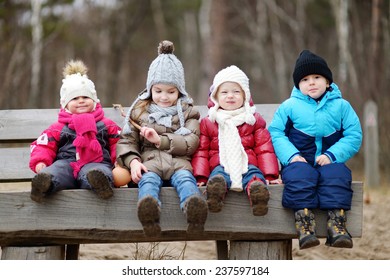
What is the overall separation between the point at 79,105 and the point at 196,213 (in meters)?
1.15

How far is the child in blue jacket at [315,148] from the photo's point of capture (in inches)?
112

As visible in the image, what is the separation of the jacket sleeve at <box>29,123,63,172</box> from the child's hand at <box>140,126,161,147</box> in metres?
0.53

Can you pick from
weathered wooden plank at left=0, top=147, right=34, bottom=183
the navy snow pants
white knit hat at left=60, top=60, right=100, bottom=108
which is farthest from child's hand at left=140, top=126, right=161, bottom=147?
weathered wooden plank at left=0, top=147, right=34, bottom=183

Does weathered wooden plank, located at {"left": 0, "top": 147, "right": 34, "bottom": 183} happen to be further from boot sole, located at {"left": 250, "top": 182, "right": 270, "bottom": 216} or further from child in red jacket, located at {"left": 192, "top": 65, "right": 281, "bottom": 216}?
boot sole, located at {"left": 250, "top": 182, "right": 270, "bottom": 216}

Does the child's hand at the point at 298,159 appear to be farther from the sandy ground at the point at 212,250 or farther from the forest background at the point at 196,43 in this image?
the forest background at the point at 196,43

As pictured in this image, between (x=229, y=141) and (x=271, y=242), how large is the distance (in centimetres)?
58

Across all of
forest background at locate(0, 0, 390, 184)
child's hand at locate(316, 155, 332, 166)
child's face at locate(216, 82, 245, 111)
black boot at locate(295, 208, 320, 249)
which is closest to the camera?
black boot at locate(295, 208, 320, 249)

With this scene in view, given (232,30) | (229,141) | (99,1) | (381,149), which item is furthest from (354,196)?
(232,30)

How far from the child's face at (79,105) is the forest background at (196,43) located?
208 inches

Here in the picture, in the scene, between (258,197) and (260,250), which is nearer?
(258,197)

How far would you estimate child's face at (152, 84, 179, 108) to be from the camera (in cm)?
337

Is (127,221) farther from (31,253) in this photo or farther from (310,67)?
(310,67)

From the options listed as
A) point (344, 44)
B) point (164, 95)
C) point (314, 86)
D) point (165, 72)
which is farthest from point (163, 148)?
point (344, 44)

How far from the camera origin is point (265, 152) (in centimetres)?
324
